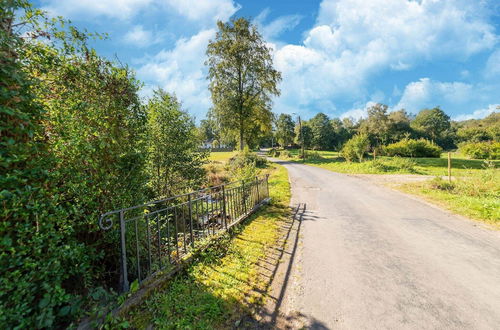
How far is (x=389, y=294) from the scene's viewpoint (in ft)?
9.06

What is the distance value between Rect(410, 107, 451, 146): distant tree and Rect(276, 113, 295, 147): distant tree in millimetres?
29850

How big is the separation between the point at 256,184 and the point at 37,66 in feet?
18.4

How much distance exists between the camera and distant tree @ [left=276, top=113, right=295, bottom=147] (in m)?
53.4

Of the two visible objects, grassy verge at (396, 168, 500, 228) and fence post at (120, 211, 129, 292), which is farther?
grassy verge at (396, 168, 500, 228)

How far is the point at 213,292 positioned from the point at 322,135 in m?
50.3

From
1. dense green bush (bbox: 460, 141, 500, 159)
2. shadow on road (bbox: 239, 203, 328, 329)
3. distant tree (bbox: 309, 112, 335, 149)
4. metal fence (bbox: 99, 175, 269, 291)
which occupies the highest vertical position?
distant tree (bbox: 309, 112, 335, 149)

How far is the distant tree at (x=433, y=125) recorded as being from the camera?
49.8 m

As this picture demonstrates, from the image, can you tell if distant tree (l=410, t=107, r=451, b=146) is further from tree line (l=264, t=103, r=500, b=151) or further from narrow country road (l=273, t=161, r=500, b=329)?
narrow country road (l=273, t=161, r=500, b=329)

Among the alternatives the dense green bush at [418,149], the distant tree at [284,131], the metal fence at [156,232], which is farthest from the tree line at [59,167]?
the distant tree at [284,131]

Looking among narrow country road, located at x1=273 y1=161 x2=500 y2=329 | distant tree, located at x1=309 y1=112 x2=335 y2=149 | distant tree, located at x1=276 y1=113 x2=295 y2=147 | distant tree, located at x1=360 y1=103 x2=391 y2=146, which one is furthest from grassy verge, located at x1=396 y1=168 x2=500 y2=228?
distant tree, located at x1=276 y1=113 x2=295 y2=147

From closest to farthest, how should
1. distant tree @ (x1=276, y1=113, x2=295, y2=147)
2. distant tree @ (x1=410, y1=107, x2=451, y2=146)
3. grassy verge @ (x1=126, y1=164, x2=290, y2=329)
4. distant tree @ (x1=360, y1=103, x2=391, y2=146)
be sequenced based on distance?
1. grassy verge @ (x1=126, y1=164, x2=290, y2=329)
2. distant tree @ (x1=360, y1=103, x2=391, y2=146)
3. distant tree @ (x1=410, y1=107, x2=451, y2=146)
4. distant tree @ (x1=276, y1=113, x2=295, y2=147)

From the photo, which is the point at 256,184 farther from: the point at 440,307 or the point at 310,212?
the point at 440,307

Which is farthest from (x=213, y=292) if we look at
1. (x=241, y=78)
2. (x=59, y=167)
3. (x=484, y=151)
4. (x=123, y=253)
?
(x=484, y=151)

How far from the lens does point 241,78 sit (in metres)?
22.8
